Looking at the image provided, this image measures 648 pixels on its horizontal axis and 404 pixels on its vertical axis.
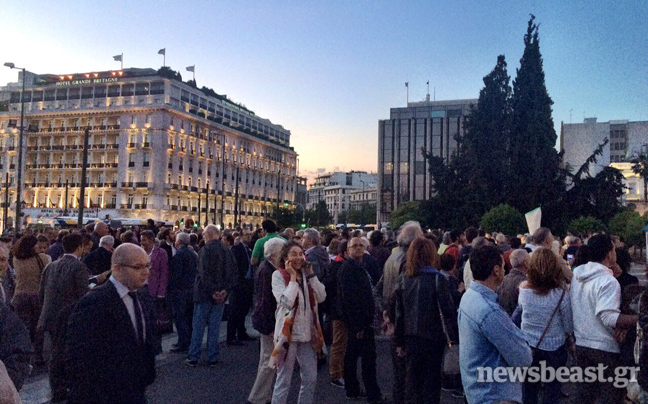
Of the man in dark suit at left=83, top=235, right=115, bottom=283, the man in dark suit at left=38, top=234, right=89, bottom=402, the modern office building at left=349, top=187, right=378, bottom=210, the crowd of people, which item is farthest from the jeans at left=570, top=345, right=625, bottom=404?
the modern office building at left=349, top=187, right=378, bottom=210

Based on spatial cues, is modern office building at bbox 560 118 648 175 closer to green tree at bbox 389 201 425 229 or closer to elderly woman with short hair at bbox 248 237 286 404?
green tree at bbox 389 201 425 229

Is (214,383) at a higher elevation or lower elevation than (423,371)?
lower

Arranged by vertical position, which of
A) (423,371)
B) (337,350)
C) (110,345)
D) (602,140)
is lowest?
(337,350)

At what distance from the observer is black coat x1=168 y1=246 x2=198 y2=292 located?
9625mm

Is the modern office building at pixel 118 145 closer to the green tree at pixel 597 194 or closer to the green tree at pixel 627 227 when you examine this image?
the green tree at pixel 597 194

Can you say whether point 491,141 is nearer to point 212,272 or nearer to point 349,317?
point 212,272

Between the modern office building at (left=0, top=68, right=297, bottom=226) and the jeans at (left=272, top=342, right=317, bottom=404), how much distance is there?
7073cm

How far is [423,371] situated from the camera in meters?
5.13

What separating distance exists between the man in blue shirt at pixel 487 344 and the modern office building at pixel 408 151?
84695 mm

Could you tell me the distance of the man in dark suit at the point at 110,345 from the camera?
3312mm

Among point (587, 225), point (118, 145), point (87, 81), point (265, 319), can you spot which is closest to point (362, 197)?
point (118, 145)

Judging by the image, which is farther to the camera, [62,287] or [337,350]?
[337,350]

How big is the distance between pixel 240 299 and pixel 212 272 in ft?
6.64

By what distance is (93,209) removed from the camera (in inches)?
2987
